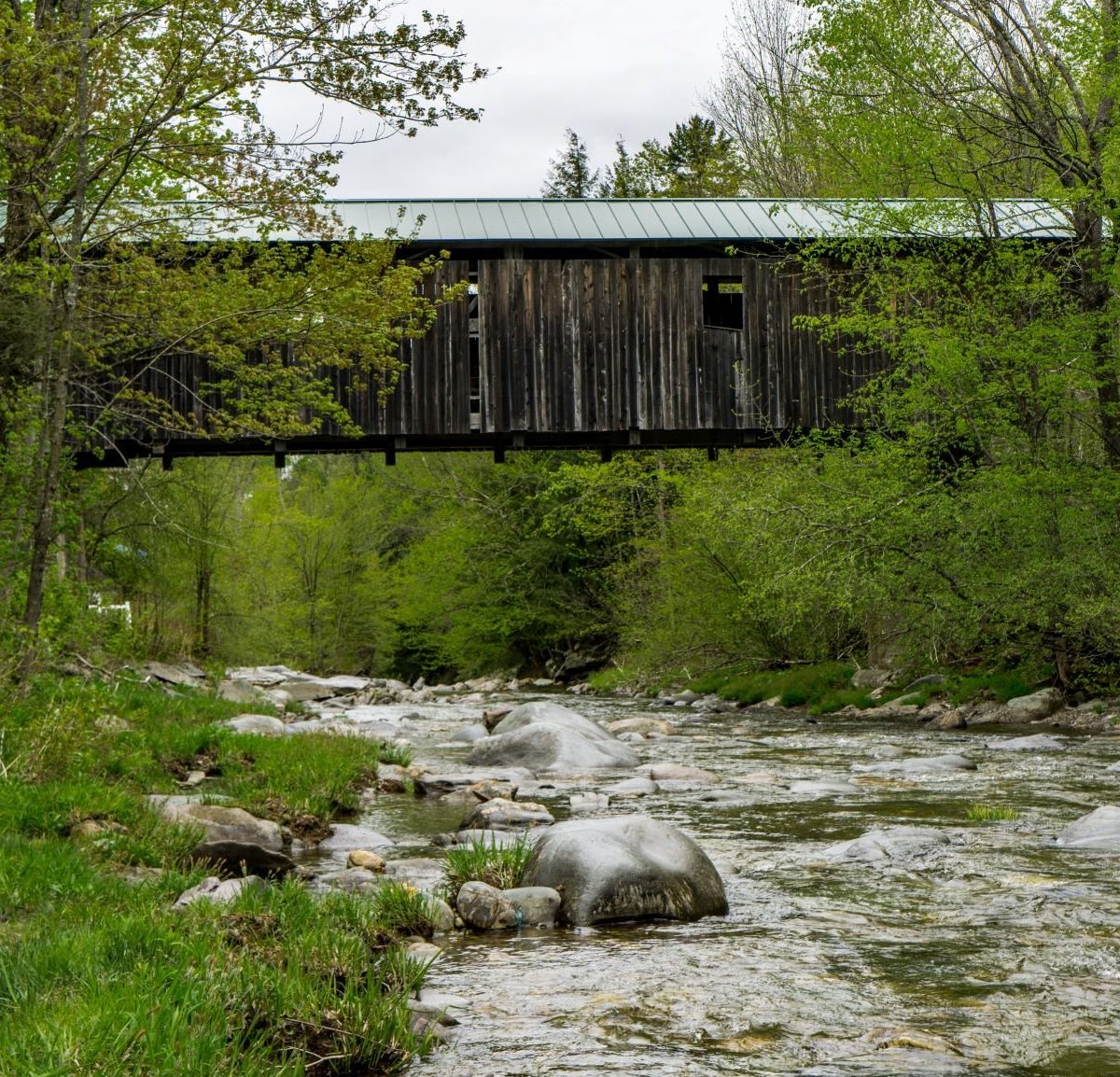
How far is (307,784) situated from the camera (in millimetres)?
8172

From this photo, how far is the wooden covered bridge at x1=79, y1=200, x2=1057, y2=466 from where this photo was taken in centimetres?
1781

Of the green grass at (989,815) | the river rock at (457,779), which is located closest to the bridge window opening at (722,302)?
the river rock at (457,779)

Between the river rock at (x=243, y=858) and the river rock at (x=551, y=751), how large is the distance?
516 centimetres

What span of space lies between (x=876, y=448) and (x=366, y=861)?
10161 mm

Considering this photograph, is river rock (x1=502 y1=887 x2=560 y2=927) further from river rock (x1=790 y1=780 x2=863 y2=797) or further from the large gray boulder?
river rock (x1=790 y1=780 x2=863 y2=797)

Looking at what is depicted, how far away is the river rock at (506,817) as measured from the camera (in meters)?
7.63

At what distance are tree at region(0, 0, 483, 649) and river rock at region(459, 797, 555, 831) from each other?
10.2ft

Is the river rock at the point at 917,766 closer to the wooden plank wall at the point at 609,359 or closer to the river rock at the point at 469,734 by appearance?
the river rock at the point at 469,734

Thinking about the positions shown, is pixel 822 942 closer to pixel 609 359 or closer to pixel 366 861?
pixel 366 861

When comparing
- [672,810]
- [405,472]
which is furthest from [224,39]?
[405,472]

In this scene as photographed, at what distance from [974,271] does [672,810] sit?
360 inches

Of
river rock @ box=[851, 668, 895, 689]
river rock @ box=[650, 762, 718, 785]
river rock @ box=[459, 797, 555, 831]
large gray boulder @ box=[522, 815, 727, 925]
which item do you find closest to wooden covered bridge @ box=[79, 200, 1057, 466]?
river rock @ box=[851, 668, 895, 689]

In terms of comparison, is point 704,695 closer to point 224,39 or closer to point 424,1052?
point 224,39

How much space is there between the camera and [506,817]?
25.6ft
